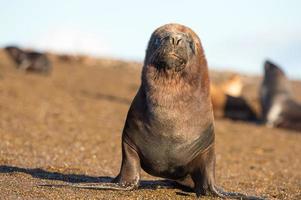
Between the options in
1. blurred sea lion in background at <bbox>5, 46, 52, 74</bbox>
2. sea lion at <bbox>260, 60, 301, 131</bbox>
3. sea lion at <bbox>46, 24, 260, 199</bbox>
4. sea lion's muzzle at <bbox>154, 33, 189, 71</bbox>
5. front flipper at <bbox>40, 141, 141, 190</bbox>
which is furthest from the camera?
blurred sea lion in background at <bbox>5, 46, 52, 74</bbox>

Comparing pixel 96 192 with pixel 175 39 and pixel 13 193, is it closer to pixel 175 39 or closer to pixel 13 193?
pixel 13 193

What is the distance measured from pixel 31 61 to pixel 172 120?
65.3 ft

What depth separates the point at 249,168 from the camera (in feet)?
32.6

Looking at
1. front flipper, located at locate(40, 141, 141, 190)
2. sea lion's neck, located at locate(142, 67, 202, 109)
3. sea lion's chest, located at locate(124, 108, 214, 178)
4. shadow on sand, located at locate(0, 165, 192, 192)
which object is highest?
sea lion's neck, located at locate(142, 67, 202, 109)

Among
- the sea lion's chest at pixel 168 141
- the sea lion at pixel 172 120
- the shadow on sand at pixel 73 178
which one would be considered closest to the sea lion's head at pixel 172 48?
the sea lion at pixel 172 120

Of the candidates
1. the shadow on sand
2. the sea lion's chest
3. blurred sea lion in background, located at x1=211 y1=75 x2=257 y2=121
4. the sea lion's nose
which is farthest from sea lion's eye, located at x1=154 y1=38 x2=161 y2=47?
blurred sea lion in background, located at x1=211 y1=75 x2=257 y2=121

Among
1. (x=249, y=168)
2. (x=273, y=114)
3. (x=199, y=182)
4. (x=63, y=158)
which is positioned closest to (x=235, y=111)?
(x=273, y=114)

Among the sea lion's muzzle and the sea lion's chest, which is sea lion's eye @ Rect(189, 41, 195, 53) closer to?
the sea lion's muzzle

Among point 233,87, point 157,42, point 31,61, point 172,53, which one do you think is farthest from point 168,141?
point 31,61

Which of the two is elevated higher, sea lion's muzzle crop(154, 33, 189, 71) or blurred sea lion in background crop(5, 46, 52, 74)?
sea lion's muzzle crop(154, 33, 189, 71)

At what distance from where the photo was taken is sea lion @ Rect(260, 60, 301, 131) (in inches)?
696

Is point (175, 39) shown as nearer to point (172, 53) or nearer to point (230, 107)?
point (172, 53)

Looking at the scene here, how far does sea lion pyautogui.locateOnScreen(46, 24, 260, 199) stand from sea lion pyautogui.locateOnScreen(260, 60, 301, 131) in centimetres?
1118

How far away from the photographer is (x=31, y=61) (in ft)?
83.8
